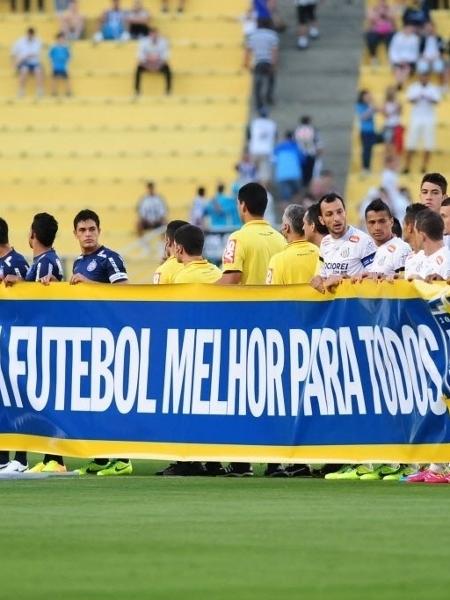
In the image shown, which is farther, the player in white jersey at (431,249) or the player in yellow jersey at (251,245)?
the player in yellow jersey at (251,245)

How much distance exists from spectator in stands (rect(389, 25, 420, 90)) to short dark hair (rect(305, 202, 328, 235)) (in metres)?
23.5

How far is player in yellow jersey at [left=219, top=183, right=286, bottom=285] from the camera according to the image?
1576cm

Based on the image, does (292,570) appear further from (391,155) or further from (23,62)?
(23,62)

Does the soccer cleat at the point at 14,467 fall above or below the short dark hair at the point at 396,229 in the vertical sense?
below

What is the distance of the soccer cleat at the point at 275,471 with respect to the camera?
15430mm

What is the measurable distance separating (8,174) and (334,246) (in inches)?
998

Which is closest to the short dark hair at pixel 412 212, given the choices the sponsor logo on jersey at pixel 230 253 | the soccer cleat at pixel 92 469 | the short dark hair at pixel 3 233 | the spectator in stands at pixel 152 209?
the sponsor logo on jersey at pixel 230 253

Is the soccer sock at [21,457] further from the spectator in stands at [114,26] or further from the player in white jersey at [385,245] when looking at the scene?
the spectator in stands at [114,26]

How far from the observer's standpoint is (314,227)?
15.9 m

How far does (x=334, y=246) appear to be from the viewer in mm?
15320

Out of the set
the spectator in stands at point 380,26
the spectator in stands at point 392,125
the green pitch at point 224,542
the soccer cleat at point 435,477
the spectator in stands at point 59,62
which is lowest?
the soccer cleat at point 435,477

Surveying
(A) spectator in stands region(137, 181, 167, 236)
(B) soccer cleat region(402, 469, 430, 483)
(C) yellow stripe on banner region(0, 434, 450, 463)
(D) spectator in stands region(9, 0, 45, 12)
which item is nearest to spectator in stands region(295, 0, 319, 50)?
(A) spectator in stands region(137, 181, 167, 236)

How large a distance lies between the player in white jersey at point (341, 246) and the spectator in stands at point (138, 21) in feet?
88.0

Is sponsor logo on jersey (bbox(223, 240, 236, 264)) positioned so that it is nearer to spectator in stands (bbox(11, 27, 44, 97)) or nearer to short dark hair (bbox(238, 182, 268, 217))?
short dark hair (bbox(238, 182, 268, 217))
